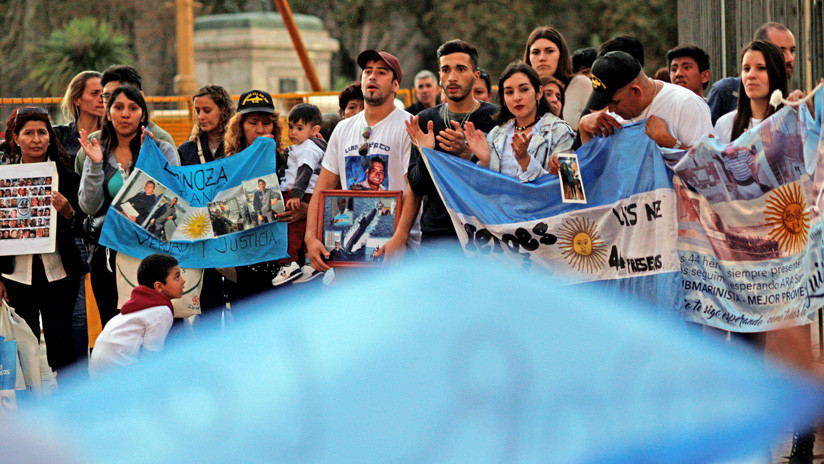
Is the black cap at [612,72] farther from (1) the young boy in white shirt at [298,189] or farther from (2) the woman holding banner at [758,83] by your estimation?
(1) the young boy in white shirt at [298,189]

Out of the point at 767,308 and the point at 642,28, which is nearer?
the point at 767,308

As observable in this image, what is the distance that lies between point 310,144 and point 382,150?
885 millimetres

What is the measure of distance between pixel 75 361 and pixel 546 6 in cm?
3961

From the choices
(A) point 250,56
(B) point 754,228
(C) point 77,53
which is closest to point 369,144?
(B) point 754,228

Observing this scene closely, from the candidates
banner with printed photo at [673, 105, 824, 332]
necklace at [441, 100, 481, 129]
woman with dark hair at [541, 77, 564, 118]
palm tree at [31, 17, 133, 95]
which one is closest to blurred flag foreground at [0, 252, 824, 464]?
banner with printed photo at [673, 105, 824, 332]

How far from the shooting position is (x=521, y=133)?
6074 mm

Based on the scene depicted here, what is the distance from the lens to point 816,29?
33.4 feet

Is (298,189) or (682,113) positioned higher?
(682,113)

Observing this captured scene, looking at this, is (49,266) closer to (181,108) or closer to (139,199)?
(139,199)

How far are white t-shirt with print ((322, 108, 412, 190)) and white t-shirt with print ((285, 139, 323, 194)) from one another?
487 millimetres

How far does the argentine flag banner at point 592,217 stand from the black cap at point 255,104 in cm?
153

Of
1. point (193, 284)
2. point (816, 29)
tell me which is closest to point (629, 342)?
point (193, 284)

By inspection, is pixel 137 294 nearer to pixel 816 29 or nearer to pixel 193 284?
pixel 193 284

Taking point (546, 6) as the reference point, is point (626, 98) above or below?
below
